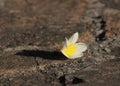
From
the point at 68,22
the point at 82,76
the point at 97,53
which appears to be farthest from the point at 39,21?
the point at 82,76

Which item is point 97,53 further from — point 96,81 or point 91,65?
point 96,81

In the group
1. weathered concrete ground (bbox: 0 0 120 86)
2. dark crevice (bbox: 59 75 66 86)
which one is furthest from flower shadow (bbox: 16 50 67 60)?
dark crevice (bbox: 59 75 66 86)

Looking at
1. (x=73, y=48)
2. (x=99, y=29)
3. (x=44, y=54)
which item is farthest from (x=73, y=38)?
(x=99, y=29)

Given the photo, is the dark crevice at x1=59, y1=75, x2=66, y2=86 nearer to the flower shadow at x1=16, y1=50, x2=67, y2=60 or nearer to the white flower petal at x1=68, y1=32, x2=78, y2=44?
the flower shadow at x1=16, y1=50, x2=67, y2=60

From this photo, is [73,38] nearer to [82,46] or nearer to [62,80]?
[82,46]

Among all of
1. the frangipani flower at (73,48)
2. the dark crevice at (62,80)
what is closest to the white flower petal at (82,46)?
the frangipani flower at (73,48)

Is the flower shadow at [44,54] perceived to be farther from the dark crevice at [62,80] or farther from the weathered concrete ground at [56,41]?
the dark crevice at [62,80]
